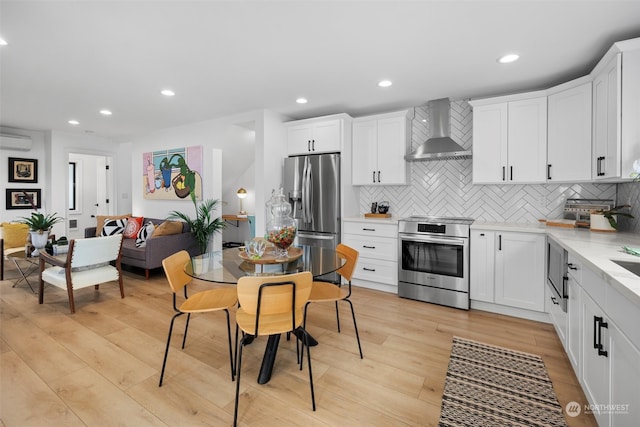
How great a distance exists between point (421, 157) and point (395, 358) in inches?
90.9

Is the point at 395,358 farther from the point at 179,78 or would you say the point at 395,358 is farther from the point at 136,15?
the point at 179,78

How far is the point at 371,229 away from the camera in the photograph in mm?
3879

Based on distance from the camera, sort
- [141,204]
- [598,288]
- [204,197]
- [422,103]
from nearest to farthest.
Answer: [598,288]
[422,103]
[204,197]
[141,204]

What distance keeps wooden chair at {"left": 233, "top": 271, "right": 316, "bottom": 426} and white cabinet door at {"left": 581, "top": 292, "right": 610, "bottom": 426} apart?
1431 mm

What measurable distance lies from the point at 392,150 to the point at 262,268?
104 inches

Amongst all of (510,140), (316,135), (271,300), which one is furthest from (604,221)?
(316,135)

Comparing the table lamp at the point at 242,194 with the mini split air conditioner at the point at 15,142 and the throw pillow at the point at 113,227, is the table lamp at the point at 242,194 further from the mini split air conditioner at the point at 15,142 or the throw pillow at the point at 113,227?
the mini split air conditioner at the point at 15,142

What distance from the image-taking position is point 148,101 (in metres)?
3.93

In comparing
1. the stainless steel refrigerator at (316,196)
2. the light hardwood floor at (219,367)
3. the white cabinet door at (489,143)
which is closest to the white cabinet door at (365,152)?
the stainless steel refrigerator at (316,196)

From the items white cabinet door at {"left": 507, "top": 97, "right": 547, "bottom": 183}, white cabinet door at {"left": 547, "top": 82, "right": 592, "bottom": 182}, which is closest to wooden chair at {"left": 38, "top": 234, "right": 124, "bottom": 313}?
white cabinet door at {"left": 507, "top": 97, "right": 547, "bottom": 183}

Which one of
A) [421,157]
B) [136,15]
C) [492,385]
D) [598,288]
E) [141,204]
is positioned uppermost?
[136,15]

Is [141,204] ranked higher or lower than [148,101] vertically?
lower

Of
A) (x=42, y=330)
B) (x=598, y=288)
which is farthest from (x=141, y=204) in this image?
(x=598, y=288)

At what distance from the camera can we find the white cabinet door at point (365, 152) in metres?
4.09
